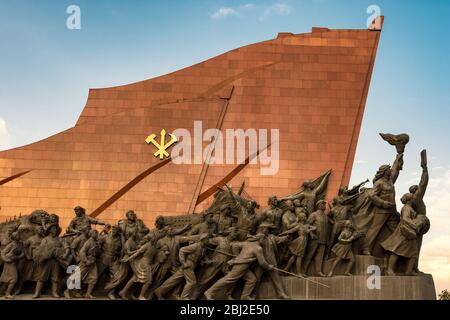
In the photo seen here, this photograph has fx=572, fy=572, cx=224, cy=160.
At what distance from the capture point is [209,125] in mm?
12828

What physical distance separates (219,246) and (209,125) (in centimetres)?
319

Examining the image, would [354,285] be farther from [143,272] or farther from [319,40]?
[319,40]

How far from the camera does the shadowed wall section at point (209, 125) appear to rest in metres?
12.4

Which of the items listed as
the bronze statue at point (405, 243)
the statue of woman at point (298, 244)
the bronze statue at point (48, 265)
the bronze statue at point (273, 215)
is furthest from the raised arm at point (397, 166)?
the bronze statue at point (48, 265)

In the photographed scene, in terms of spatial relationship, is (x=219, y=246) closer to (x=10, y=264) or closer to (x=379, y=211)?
(x=379, y=211)

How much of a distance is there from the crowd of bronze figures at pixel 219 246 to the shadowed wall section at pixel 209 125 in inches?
34.8

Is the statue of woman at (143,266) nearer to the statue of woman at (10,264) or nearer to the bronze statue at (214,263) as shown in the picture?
the bronze statue at (214,263)

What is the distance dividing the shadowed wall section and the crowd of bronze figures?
0.89 m

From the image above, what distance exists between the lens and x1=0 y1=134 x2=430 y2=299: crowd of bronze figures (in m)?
10.6

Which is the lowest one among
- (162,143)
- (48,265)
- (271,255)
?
(48,265)

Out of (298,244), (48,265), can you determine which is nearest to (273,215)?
(298,244)

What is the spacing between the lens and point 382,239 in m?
11.5
